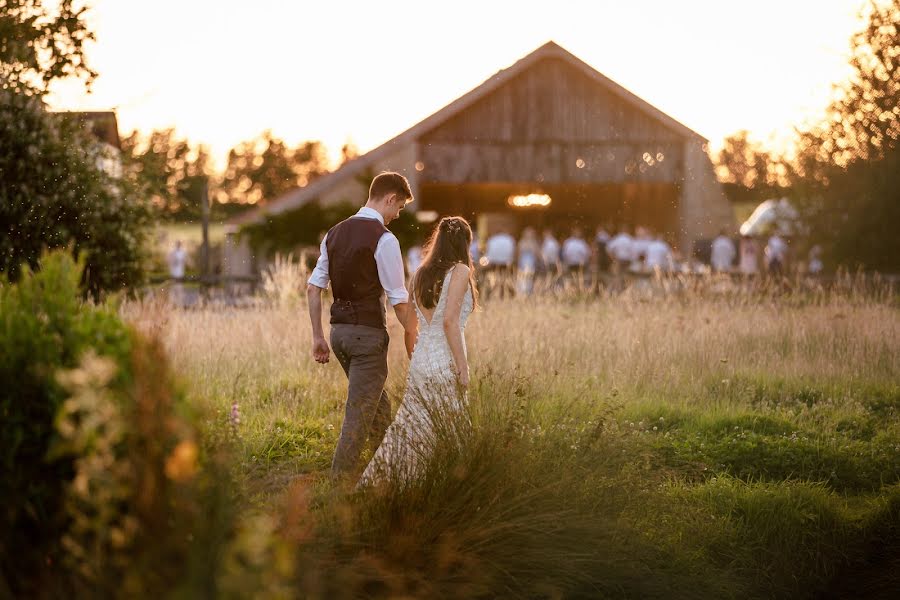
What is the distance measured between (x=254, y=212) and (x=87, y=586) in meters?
27.4

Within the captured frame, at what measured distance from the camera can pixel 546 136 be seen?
2703 cm

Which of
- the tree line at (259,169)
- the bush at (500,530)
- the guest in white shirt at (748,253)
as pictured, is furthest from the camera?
the tree line at (259,169)

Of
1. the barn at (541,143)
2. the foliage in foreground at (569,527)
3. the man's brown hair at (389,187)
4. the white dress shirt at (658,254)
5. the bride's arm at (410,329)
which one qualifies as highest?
the barn at (541,143)

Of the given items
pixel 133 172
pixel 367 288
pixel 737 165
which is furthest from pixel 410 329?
pixel 737 165

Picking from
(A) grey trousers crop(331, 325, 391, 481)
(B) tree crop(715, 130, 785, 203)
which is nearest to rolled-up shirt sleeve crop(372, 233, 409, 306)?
(A) grey trousers crop(331, 325, 391, 481)

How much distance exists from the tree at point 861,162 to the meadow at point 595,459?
16.7 feet

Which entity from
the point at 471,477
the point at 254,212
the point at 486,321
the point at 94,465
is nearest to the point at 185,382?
the point at 94,465

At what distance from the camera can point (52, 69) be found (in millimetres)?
11133

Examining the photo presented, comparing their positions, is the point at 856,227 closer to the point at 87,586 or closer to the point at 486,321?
the point at 486,321

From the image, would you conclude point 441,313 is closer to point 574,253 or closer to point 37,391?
point 37,391

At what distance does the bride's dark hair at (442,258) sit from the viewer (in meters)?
6.33

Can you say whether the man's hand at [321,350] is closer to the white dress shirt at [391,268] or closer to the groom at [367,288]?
the groom at [367,288]

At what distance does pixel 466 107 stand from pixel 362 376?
2160cm

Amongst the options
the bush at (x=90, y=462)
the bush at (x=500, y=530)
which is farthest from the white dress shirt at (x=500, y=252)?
the bush at (x=90, y=462)
